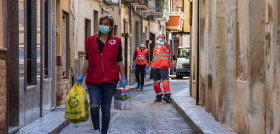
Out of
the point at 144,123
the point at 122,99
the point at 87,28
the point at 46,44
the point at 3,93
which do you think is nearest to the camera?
the point at 3,93

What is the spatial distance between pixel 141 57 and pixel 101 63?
1533 cm

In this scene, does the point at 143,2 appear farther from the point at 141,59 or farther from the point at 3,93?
the point at 3,93

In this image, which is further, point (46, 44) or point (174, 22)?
point (174, 22)

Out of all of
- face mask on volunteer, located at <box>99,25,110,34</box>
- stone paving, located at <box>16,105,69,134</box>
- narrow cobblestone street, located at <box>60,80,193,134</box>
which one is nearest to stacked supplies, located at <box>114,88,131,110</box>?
narrow cobblestone street, located at <box>60,80,193,134</box>

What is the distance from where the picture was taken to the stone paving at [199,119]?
9414 millimetres

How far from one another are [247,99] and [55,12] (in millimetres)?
6961

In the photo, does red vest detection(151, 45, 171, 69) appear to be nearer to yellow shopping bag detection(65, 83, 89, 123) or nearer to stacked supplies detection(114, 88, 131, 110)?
stacked supplies detection(114, 88, 131, 110)

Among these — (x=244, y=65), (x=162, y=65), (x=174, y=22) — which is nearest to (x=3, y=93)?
(x=244, y=65)

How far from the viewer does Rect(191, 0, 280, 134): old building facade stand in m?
7.16

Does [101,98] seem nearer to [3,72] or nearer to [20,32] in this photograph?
[3,72]

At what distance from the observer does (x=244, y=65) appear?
866 cm

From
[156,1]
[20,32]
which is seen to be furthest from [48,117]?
[156,1]

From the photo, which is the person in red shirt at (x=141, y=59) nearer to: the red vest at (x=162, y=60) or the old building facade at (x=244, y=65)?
the red vest at (x=162, y=60)

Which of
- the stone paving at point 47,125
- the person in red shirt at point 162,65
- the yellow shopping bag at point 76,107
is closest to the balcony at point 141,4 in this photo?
the person in red shirt at point 162,65
